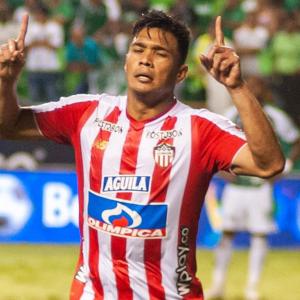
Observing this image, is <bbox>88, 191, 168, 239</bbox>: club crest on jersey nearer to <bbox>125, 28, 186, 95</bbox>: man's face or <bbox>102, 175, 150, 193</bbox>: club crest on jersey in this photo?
<bbox>102, 175, 150, 193</bbox>: club crest on jersey

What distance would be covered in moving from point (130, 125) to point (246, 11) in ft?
34.2

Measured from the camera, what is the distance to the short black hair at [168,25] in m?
5.32

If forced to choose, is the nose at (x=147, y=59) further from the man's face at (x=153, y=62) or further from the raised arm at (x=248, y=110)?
the raised arm at (x=248, y=110)

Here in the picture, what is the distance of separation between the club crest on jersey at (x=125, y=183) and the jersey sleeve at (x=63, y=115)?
36cm

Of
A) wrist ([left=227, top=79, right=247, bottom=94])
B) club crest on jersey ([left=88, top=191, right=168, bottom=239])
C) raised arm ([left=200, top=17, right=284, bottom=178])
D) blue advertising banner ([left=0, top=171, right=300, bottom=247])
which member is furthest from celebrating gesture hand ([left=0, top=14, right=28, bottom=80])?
blue advertising banner ([left=0, top=171, right=300, bottom=247])

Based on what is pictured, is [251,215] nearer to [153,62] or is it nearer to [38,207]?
[38,207]

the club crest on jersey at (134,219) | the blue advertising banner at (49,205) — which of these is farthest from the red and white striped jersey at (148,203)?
the blue advertising banner at (49,205)

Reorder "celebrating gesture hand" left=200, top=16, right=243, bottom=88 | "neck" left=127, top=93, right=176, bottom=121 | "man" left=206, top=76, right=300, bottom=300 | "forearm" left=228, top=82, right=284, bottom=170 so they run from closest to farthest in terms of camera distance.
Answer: "celebrating gesture hand" left=200, top=16, right=243, bottom=88 → "forearm" left=228, top=82, right=284, bottom=170 → "neck" left=127, top=93, right=176, bottom=121 → "man" left=206, top=76, right=300, bottom=300

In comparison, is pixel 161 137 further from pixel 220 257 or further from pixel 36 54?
pixel 36 54

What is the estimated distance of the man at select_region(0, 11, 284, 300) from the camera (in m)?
5.27

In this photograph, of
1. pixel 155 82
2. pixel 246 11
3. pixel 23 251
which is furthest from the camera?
pixel 246 11

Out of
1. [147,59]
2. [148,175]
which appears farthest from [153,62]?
[148,175]

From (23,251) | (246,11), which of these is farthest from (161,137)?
(246,11)

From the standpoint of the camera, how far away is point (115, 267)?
5352 millimetres
